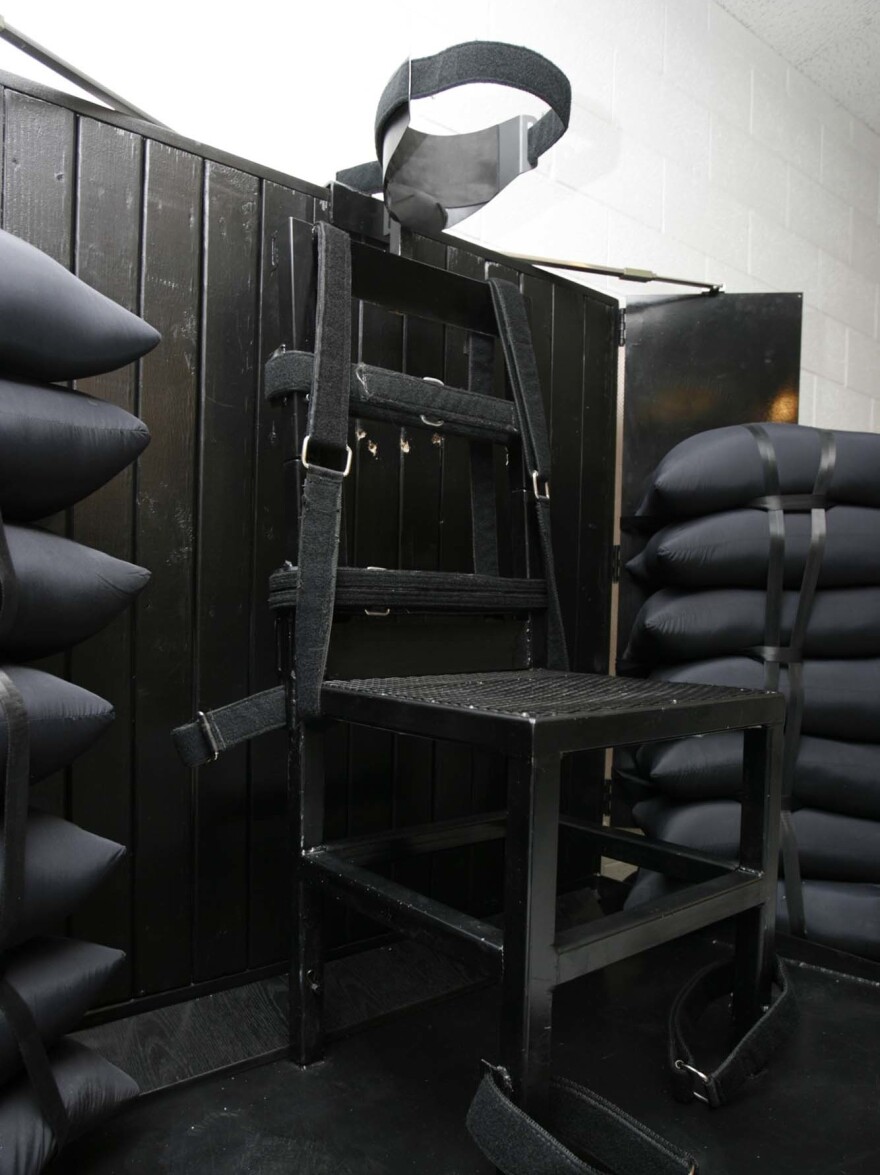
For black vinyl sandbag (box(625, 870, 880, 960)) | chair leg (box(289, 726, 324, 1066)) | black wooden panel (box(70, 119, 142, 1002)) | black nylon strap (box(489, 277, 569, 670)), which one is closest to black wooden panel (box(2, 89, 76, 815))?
black wooden panel (box(70, 119, 142, 1002))

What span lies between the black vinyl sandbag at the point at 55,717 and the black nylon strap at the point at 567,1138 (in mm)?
477

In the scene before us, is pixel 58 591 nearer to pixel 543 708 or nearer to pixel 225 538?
pixel 225 538

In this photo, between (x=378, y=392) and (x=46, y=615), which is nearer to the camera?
(x=46, y=615)

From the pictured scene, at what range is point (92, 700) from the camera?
788 mm

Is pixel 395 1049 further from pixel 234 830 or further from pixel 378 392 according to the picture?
pixel 378 392

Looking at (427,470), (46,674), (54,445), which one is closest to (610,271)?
(427,470)

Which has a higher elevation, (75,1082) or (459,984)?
(75,1082)

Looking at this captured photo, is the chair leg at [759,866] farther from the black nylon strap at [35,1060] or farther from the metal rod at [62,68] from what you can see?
the metal rod at [62,68]

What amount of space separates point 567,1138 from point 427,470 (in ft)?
2.95

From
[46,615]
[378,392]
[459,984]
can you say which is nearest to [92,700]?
[46,615]

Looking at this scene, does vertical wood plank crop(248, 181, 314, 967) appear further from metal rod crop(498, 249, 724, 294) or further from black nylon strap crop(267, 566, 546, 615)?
metal rod crop(498, 249, 724, 294)

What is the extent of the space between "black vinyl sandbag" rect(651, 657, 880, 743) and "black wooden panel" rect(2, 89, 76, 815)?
930 mm

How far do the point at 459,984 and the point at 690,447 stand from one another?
0.93 meters

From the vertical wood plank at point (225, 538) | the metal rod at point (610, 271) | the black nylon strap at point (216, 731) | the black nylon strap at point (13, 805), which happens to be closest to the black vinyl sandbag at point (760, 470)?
the metal rod at point (610, 271)
